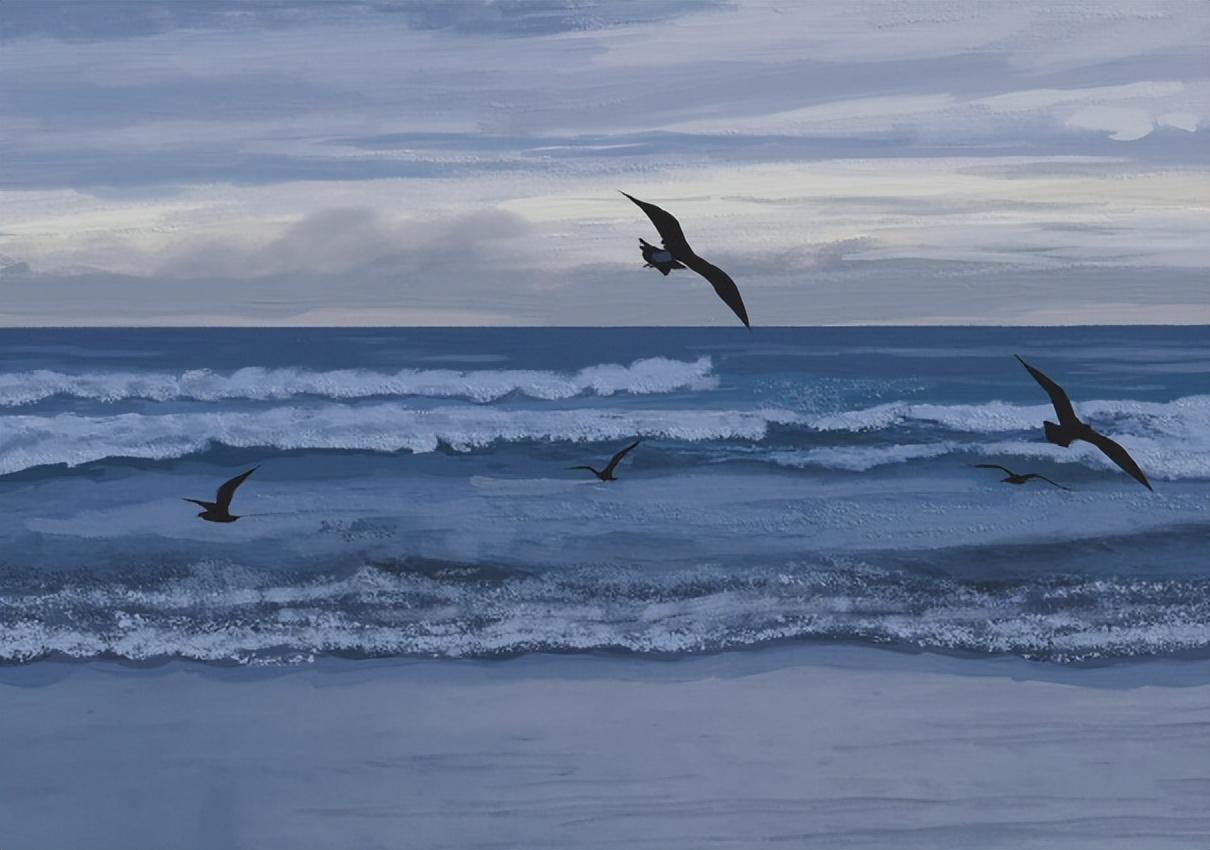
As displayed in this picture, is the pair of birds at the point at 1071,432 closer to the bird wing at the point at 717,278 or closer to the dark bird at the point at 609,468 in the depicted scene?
the bird wing at the point at 717,278

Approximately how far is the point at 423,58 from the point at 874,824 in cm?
172

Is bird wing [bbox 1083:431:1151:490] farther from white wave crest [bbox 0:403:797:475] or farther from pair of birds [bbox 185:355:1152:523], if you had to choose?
white wave crest [bbox 0:403:797:475]

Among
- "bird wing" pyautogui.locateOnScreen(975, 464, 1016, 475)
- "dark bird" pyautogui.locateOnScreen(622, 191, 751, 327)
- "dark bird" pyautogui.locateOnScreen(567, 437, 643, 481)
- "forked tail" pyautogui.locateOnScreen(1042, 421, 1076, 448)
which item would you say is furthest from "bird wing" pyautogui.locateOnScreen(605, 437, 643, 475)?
"forked tail" pyautogui.locateOnScreen(1042, 421, 1076, 448)

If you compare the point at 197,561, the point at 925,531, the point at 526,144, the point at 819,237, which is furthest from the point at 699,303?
the point at 197,561

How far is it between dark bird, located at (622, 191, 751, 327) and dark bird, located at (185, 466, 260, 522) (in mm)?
957

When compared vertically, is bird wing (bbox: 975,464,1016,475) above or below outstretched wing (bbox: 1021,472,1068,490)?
above

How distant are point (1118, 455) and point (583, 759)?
123cm

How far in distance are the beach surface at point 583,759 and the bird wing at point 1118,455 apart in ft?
1.46

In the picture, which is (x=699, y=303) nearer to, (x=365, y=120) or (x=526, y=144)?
(x=526, y=144)

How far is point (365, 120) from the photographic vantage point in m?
1.96

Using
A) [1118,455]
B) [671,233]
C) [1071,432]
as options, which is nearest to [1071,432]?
[1071,432]

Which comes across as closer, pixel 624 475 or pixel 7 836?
pixel 7 836

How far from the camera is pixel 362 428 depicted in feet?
6.97

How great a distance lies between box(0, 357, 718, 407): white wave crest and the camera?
202cm
